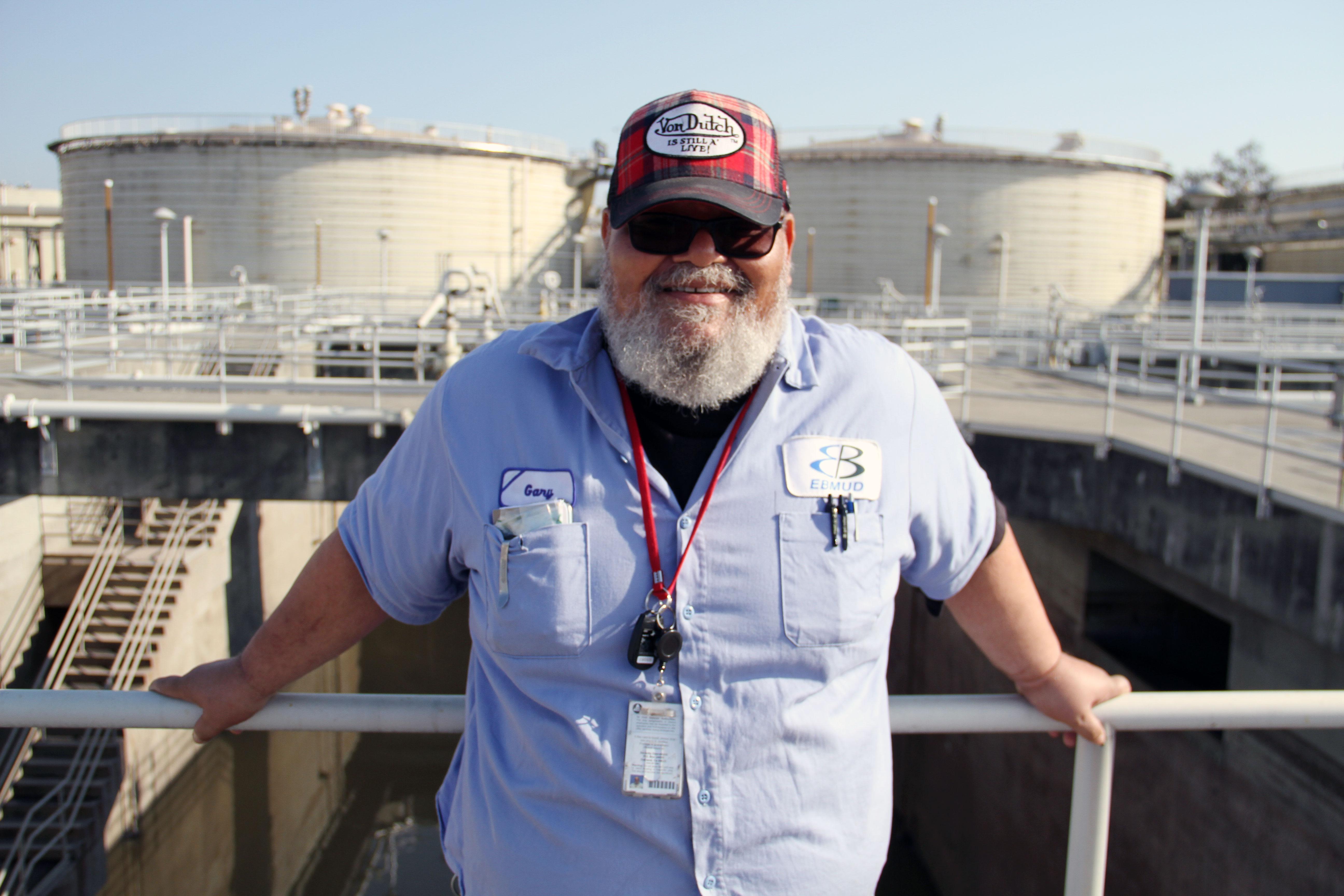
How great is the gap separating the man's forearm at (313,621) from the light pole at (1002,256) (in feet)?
111

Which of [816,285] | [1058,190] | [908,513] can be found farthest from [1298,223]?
[908,513]

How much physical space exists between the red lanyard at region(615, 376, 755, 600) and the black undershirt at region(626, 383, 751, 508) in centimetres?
4

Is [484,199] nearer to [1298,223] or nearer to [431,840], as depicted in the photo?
[431,840]

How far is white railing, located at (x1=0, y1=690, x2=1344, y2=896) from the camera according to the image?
1.84 meters

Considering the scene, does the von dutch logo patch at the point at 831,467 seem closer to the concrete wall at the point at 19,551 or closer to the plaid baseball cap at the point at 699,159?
the plaid baseball cap at the point at 699,159

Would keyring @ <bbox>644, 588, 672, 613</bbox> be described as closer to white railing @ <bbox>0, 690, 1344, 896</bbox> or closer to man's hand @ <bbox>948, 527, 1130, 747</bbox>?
white railing @ <bbox>0, 690, 1344, 896</bbox>

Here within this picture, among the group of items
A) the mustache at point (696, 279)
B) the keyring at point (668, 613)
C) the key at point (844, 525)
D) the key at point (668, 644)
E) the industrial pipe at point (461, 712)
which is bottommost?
the industrial pipe at point (461, 712)

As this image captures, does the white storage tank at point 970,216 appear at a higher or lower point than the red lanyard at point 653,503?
higher

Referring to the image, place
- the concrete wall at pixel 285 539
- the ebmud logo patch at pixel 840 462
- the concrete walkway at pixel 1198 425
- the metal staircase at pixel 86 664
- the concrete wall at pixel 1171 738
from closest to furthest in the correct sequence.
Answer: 1. the ebmud logo patch at pixel 840 462
2. the concrete wall at pixel 1171 738
3. the concrete walkway at pixel 1198 425
4. the metal staircase at pixel 86 664
5. the concrete wall at pixel 285 539

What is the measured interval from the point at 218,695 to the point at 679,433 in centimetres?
99

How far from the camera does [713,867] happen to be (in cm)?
163

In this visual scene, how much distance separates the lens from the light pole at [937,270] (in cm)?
2549

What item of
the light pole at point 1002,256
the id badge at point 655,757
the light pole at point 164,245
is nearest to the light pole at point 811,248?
the light pole at point 1002,256

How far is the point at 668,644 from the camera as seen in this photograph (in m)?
1.63
